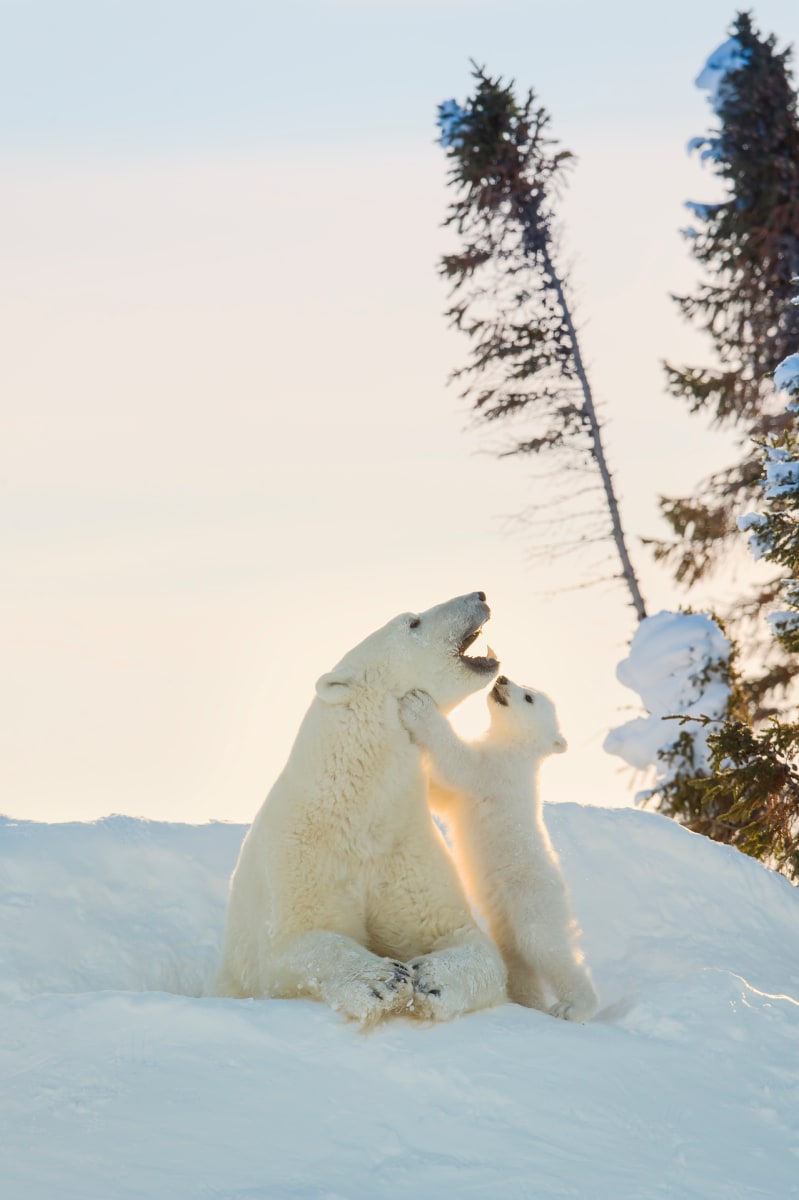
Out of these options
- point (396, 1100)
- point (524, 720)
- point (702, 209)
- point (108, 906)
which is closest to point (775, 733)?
point (524, 720)

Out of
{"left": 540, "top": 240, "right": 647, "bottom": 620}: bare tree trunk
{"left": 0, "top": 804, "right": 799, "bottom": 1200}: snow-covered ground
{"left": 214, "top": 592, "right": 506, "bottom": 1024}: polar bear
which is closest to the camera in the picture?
{"left": 0, "top": 804, "right": 799, "bottom": 1200}: snow-covered ground

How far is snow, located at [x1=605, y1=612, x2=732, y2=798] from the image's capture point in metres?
13.0

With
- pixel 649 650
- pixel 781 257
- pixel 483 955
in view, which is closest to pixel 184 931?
pixel 483 955

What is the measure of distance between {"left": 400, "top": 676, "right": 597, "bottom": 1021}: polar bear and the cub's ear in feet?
0.86

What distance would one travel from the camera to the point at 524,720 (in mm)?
6480

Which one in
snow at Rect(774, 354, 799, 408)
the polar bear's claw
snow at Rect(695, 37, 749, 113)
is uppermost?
snow at Rect(695, 37, 749, 113)

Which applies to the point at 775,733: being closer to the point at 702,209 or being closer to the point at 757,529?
the point at 757,529

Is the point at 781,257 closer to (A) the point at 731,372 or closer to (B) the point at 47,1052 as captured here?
(A) the point at 731,372

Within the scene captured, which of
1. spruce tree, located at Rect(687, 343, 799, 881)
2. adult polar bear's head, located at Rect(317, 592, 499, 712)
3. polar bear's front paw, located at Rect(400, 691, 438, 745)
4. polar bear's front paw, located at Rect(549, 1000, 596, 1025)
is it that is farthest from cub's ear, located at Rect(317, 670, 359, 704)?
spruce tree, located at Rect(687, 343, 799, 881)

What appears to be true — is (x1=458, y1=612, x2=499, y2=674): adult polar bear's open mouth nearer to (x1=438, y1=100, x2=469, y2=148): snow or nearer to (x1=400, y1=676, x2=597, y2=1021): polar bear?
(x1=400, y1=676, x2=597, y2=1021): polar bear

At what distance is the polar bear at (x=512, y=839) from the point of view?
5.85m

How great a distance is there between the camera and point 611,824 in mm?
8773

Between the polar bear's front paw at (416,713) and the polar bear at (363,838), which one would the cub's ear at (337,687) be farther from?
the polar bear's front paw at (416,713)

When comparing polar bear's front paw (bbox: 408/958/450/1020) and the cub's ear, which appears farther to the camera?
the cub's ear
